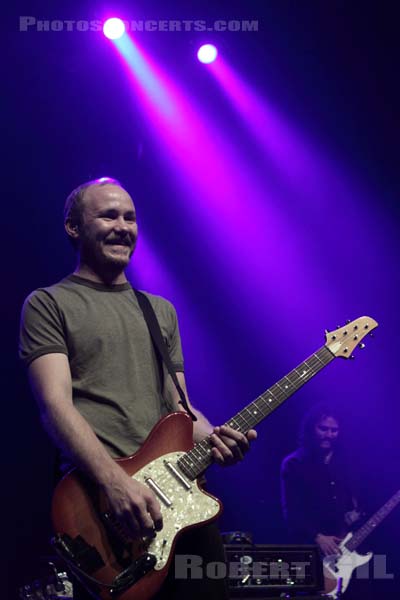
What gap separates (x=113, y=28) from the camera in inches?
229

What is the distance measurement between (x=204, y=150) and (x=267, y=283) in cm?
129

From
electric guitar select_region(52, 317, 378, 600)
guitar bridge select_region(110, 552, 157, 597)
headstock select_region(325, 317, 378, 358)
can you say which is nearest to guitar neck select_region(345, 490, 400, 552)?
headstock select_region(325, 317, 378, 358)

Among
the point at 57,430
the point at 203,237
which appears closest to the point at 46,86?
the point at 203,237

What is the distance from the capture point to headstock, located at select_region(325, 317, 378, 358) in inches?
122

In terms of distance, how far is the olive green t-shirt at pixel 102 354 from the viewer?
8.77ft

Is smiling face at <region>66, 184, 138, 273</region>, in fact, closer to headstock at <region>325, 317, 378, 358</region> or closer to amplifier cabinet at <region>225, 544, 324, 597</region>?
headstock at <region>325, 317, 378, 358</region>

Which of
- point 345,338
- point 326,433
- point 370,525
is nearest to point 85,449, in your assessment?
point 345,338

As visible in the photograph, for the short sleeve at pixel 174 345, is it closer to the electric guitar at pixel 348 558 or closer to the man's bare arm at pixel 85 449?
the man's bare arm at pixel 85 449

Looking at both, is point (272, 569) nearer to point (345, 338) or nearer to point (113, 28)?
point (345, 338)

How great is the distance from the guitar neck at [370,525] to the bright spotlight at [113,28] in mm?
4320

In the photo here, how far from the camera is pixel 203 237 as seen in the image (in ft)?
20.6

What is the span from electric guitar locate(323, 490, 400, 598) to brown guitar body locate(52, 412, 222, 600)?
3.20m

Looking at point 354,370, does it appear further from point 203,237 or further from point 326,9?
point 326,9

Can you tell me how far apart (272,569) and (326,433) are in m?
2.06
